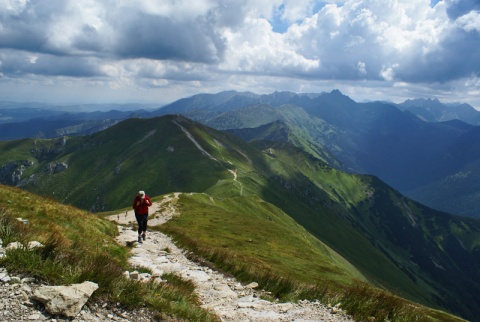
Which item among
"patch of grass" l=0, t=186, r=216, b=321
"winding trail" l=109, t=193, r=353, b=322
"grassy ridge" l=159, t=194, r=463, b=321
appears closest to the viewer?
"patch of grass" l=0, t=186, r=216, b=321

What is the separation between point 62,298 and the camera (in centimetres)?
743

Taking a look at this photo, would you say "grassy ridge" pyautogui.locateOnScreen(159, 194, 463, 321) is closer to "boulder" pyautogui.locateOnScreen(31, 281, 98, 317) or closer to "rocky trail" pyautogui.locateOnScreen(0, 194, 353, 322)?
"rocky trail" pyautogui.locateOnScreen(0, 194, 353, 322)

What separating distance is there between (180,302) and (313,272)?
4343cm

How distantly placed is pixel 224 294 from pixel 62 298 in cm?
792

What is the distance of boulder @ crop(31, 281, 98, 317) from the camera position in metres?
7.27

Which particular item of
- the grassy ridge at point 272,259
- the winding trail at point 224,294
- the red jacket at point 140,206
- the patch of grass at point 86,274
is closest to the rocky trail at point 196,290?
the winding trail at point 224,294

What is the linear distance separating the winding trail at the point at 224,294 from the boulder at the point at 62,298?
4.99 meters

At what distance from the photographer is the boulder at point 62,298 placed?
7.27 m

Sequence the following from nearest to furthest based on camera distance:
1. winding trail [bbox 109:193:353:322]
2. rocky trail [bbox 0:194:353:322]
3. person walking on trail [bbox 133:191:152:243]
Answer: rocky trail [bbox 0:194:353:322] < winding trail [bbox 109:193:353:322] < person walking on trail [bbox 133:191:152:243]

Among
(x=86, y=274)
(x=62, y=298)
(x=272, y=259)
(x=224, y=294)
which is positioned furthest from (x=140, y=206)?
(x=272, y=259)

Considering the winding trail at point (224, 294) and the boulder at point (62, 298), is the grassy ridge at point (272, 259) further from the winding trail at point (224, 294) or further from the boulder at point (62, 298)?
the boulder at point (62, 298)

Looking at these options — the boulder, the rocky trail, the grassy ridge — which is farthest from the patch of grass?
the grassy ridge

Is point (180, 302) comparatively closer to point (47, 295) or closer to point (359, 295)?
point (47, 295)

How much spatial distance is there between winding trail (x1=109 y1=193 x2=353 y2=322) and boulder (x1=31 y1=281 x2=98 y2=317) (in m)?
4.99
